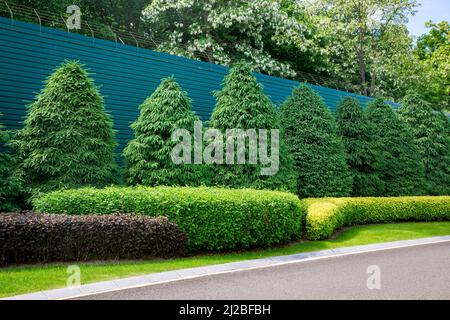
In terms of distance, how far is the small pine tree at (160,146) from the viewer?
1286 centimetres

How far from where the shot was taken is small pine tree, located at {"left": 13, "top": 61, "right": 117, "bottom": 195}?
37.2 ft

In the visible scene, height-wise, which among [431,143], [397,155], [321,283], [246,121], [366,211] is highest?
[431,143]

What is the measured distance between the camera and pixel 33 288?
287 inches

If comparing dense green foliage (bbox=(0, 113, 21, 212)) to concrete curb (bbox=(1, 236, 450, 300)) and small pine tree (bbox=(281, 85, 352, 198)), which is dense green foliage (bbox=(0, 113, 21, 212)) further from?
small pine tree (bbox=(281, 85, 352, 198))

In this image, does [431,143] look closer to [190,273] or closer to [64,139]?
[190,273]

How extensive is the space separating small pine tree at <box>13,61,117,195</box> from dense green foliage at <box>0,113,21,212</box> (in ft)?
1.31

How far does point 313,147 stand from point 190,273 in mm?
9911

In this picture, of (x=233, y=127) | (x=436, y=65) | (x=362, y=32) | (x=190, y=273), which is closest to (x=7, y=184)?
(x=190, y=273)

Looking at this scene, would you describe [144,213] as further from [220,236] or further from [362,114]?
[362,114]

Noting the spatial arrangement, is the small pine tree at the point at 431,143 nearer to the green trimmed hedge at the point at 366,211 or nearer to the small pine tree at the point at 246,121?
the green trimmed hedge at the point at 366,211

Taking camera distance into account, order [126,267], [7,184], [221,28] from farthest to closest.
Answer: [221,28]
[7,184]
[126,267]

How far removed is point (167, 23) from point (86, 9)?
198 inches

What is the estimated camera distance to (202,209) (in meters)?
10.3

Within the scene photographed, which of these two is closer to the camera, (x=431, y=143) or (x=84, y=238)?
(x=84, y=238)
